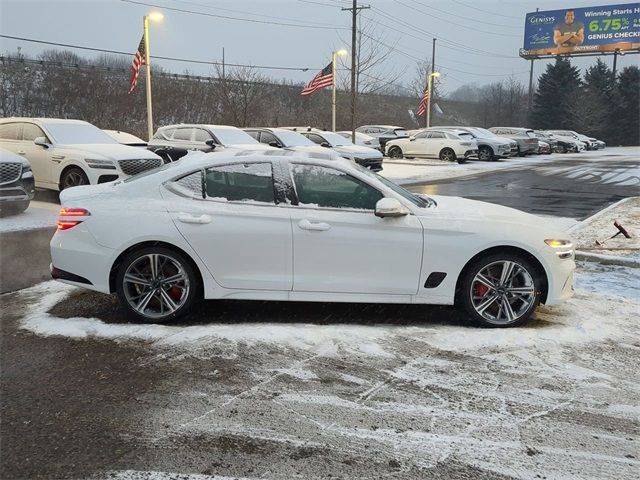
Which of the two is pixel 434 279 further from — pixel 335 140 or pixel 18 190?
pixel 335 140

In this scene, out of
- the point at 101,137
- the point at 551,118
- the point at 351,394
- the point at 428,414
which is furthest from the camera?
the point at 551,118

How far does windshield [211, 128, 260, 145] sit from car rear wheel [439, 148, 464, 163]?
1374 cm

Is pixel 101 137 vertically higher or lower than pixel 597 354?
higher

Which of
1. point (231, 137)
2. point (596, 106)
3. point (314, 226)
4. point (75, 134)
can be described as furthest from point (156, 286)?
point (596, 106)

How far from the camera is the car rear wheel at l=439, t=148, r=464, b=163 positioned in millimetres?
27156

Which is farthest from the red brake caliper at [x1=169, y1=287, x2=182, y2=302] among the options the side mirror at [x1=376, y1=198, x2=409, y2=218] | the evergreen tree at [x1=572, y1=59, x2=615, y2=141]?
the evergreen tree at [x1=572, y1=59, x2=615, y2=141]

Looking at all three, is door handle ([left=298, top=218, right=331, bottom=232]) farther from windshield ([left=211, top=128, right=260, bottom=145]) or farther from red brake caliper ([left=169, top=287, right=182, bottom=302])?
windshield ([left=211, top=128, right=260, bottom=145])

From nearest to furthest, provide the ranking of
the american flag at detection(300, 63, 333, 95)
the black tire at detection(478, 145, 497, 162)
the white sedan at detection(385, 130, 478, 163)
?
the american flag at detection(300, 63, 333, 95), the white sedan at detection(385, 130, 478, 163), the black tire at detection(478, 145, 497, 162)

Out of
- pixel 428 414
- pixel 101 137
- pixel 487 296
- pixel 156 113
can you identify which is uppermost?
pixel 156 113

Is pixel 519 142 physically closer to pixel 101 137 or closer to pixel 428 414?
pixel 101 137

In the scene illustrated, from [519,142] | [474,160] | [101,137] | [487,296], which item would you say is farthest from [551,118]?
[487,296]

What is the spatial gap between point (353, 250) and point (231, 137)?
452 inches

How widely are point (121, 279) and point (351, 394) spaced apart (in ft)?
7.64

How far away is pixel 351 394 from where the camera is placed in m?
3.79
